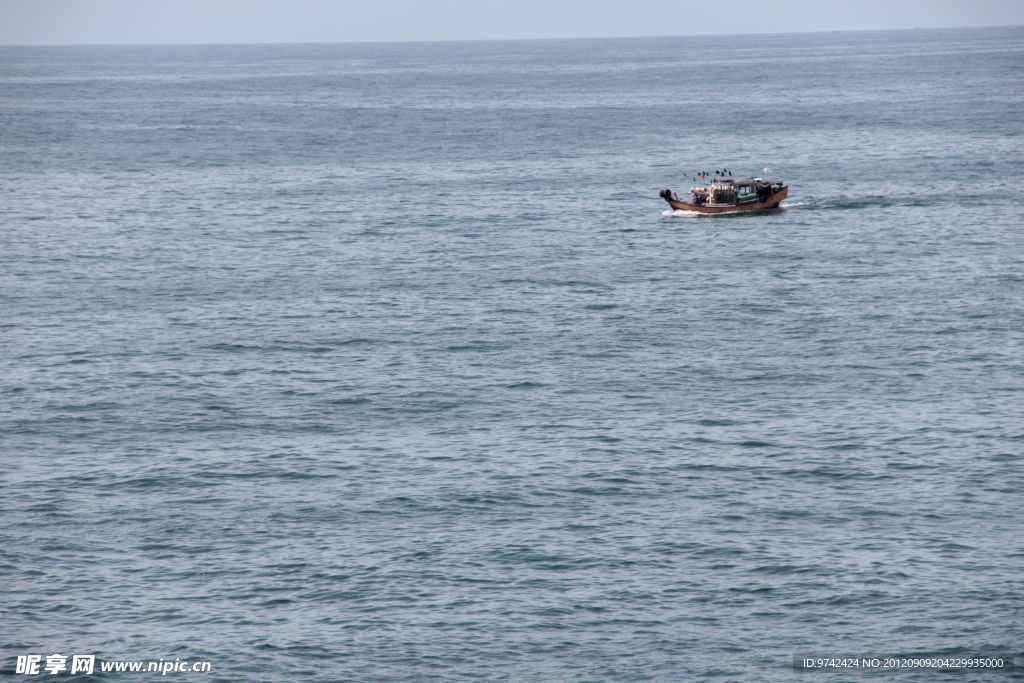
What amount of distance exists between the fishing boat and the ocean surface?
165 cm

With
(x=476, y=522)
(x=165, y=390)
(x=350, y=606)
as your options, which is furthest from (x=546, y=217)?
(x=350, y=606)

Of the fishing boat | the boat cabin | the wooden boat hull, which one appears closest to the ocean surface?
the wooden boat hull

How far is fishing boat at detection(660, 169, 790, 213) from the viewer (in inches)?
4471

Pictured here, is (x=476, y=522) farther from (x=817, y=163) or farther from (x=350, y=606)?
(x=817, y=163)

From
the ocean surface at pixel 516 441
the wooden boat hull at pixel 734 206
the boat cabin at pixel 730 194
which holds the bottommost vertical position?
the ocean surface at pixel 516 441

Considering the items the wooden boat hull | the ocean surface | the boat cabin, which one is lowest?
the ocean surface

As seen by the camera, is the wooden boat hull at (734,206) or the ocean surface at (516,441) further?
the wooden boat hull at (734,206)

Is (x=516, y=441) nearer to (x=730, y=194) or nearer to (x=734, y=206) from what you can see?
(x=734, y=206)

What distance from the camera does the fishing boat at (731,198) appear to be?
373ft

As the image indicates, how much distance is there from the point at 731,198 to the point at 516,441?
6375cm

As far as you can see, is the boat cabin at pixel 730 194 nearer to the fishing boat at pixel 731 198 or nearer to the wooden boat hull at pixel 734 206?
the fishing boat at pixel 731 198

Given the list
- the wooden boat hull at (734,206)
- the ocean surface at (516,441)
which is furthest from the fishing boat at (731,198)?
the ocean surface at (516,441)

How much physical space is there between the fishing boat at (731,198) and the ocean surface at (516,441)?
1648 millimetres

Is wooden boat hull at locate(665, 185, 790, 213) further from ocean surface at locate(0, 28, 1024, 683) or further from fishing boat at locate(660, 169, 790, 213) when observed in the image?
ocean surface at locate(0, 28, 1024, 683)
